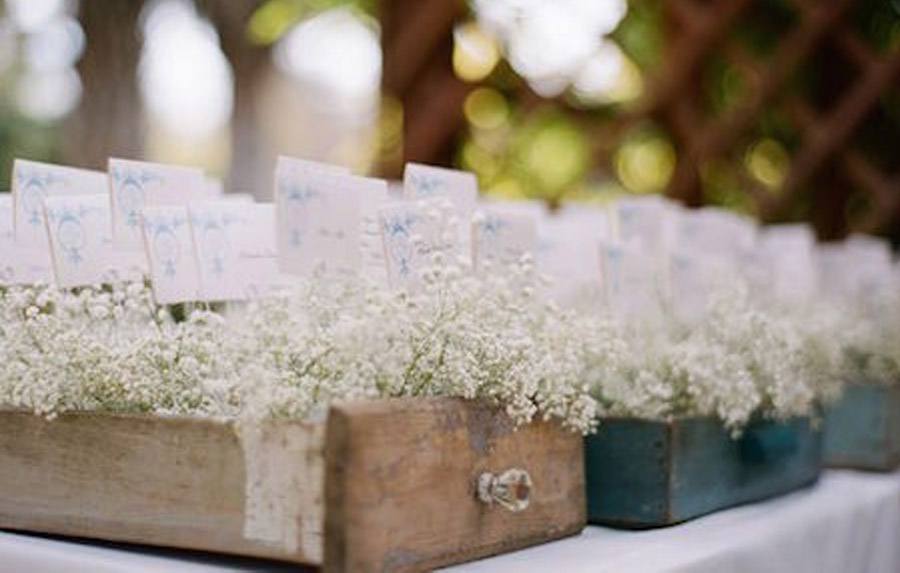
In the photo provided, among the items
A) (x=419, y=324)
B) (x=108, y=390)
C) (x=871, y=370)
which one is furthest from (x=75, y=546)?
(x=871, y=370)

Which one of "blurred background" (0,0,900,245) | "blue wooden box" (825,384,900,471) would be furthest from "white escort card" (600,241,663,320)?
"blurred background" (0,0,900,245)

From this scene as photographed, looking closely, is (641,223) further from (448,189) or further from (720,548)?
(720,548)

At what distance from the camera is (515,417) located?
5.54 feet

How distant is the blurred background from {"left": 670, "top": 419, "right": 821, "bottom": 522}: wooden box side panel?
Answer: 1.85 metres

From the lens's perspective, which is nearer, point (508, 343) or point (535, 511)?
point (508, 343)

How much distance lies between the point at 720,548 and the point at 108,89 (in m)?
2.91

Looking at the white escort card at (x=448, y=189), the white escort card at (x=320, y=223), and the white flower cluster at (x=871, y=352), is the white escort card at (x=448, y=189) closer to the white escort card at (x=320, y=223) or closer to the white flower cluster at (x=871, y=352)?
the white escort card at (x=320, y=223)

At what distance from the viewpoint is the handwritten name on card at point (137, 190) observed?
1.80 meters

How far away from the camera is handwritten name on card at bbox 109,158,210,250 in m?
1.80

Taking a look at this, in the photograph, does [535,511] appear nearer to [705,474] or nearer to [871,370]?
[705,474]

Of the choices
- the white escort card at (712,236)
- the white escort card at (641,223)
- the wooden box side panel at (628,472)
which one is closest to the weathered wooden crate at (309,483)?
the wooden box side panel at (628,472)

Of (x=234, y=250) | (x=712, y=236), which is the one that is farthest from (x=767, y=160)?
(x=234, y=250)

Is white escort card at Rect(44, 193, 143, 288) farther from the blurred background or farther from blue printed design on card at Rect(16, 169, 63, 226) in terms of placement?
the blurred background

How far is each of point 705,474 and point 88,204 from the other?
3.05 feet
